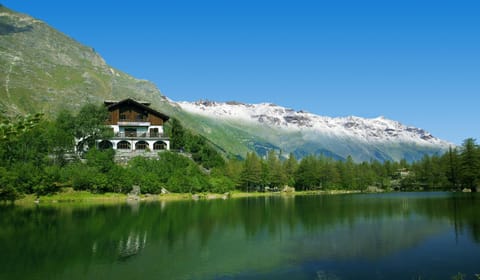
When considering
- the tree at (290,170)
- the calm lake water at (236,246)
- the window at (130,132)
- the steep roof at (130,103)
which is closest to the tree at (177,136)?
the steep roof at (130,103)

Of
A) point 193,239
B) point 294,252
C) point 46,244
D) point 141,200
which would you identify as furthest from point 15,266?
point 141,200

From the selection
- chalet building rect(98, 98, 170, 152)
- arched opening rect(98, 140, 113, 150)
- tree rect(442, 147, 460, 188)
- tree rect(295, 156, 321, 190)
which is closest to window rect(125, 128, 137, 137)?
chalet building rect(98, 98, 170, 152)

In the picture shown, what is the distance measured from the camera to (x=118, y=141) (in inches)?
3794

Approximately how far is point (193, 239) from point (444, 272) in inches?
805

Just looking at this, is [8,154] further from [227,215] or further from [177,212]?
[227,215]

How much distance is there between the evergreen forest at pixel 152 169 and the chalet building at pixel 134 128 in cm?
338

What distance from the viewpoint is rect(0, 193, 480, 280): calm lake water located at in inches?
969

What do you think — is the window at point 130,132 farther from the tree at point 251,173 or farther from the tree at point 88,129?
the tree at point 251,173

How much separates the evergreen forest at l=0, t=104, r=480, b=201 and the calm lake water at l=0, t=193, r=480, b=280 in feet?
77.0

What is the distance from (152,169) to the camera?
87312mm

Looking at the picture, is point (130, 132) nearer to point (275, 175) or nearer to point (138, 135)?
point (138, 135)

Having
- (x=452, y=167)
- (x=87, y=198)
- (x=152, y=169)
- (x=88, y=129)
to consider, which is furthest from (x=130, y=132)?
(x=452, y=167)

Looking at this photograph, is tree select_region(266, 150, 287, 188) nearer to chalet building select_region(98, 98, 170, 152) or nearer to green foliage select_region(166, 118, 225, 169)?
green foliage select_region(166, 118, 225, 169)

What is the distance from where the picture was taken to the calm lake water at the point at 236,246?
24625mm
